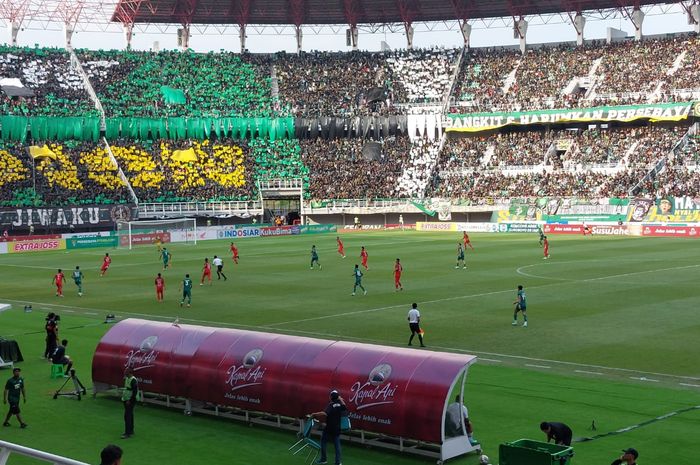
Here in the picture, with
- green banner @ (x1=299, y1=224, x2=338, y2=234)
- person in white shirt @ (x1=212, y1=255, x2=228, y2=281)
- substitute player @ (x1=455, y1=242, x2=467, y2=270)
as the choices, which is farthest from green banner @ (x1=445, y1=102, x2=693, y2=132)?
person in white shirt @ (x1=212, y1=255, x2=228, y2=281)

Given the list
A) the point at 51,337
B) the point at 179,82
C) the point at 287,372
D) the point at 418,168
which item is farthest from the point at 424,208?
the point at 287,372

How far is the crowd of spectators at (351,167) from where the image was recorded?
104250 millimetres

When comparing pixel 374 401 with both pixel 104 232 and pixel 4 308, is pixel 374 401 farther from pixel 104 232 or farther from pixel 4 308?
pixel 104 232

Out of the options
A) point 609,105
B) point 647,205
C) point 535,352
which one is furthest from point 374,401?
point 609,105

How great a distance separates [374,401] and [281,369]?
2.57 m

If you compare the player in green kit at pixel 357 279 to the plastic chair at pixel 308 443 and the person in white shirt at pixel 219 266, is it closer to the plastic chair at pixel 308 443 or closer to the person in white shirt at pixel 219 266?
the person in white shirt at pixel 219 266

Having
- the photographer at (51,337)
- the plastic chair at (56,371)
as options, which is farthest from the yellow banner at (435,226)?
the plastic chair at (56,371)

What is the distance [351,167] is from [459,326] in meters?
74.3

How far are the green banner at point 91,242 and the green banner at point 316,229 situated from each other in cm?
2194

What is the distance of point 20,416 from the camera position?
70.4ft

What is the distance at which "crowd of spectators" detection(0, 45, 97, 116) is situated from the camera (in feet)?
320

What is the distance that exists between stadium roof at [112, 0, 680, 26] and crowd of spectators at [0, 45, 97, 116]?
9.73m

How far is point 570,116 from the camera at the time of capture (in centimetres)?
9838

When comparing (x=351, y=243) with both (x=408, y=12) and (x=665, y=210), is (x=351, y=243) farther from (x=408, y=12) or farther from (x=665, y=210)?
(x=408, y=12)
